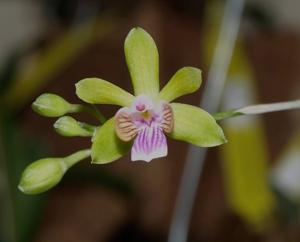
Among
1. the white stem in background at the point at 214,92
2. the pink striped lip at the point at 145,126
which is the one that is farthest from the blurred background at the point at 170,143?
the pink striped lip at the point at 145,126

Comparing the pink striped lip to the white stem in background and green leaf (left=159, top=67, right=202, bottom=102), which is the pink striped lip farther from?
the white stem in background

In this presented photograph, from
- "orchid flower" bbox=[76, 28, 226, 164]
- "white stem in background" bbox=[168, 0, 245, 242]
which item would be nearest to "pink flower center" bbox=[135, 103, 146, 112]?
"orchid flower" bbox=[76, 28, 226, 164]

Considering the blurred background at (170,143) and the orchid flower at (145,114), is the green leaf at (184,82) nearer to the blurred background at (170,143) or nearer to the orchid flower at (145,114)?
the orchid flower at (145,114)

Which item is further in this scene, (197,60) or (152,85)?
(197,60)

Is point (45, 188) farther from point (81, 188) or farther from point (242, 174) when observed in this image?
point (81, 188)

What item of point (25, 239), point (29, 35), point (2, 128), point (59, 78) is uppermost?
point (29, 35)

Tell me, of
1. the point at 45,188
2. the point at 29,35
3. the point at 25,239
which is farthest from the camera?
the point at 29,35

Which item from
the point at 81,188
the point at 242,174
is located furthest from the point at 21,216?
the point at 242,174
